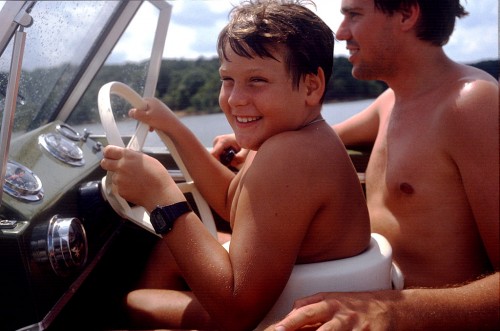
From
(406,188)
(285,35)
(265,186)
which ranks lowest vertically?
(406,188)

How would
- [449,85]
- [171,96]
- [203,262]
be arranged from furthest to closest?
[171,96], [449,85], [203,262]

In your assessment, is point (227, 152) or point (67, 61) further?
point (227, 152)

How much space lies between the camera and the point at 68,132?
201cm

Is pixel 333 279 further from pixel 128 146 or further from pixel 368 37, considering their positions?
pixel 368 37

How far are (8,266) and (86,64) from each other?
3.67ft

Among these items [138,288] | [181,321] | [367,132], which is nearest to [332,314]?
[181,321]

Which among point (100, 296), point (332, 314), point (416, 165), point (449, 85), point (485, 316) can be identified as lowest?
point (100, 296)

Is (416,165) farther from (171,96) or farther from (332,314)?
(171,96)

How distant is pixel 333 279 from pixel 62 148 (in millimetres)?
1020

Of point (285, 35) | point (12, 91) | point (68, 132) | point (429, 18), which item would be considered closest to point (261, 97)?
point (285, 35)

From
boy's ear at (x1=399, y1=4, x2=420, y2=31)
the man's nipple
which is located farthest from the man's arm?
boy's ear at (x1=399, y1=4, x2=420, y2=31)

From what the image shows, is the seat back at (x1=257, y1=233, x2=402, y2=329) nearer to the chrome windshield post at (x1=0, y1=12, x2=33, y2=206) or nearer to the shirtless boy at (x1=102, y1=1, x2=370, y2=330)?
the shirtless boy at (x1=102, y1=1, x2=370, y2=330)

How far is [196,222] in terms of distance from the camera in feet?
4.41

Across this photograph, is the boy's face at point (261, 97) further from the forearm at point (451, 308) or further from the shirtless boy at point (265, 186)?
the forearm at point (451, 308)
